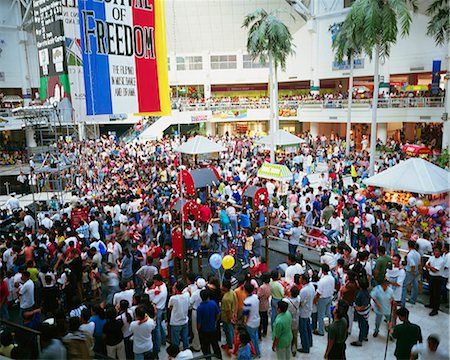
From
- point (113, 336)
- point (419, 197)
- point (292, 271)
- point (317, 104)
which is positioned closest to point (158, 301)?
point (113, 336)

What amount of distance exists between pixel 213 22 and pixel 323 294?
36.1m

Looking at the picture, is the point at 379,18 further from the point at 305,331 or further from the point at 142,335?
the point at 142,335

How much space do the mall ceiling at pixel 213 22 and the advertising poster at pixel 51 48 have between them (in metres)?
27.1

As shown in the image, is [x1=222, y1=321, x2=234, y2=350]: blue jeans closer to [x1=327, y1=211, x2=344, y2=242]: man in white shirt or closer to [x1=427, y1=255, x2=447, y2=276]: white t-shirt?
[x1=427, y1=255, x2=447, y2=276]: white t-shirt

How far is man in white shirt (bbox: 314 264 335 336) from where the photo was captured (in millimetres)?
6680

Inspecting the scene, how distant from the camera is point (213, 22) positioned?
38281 mm

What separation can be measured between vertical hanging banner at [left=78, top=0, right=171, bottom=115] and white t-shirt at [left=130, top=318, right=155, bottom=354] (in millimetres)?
4757

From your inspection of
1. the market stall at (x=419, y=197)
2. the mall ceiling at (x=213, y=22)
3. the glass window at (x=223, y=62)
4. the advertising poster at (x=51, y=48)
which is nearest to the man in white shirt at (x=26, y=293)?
the advertising poster at (x=51, y=48)

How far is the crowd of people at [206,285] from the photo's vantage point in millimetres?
5504

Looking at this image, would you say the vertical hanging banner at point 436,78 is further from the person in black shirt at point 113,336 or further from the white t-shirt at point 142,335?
the person in black shirt at point 113,336

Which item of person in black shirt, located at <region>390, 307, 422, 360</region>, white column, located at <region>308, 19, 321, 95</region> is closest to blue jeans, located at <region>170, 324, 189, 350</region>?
person in black shirt, located at <region>390, 307, 422, 360</region>

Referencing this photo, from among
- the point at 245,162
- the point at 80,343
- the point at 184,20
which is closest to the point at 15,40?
the point at 184,20

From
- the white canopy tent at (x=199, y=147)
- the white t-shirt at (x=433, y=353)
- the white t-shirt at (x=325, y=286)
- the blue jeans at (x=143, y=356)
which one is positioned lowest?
the blue jeans at (x=143, y=356)

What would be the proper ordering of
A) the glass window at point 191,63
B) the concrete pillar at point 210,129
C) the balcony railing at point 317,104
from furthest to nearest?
1. the glass window at point 191,63
2. the concrete pillar at point 210,129
3. the balcony railing at point 317,104
